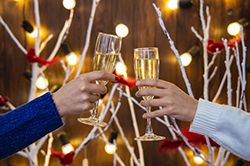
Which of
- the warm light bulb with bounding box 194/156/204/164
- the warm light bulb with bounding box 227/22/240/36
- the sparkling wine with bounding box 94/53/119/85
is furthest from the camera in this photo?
the warm light bulb with bounding box 194/156/204/164

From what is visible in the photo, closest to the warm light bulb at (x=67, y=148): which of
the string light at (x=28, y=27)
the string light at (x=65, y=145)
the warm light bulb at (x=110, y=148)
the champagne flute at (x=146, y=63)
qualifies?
the string light at (x=65, y=145)

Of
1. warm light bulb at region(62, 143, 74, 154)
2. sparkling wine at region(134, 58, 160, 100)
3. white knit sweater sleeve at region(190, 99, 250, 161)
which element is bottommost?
warm light bulb at region(62, 143, 74, 154)

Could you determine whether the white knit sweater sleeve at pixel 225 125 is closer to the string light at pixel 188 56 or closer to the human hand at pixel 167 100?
the human hand at pixel 167 100

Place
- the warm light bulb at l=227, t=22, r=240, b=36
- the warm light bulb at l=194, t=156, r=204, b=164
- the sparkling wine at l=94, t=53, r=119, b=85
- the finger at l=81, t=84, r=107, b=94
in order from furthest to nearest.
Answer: the warm light bulb at l=194, t=156, r=204, b=164
the warm light bulb at l=227, t=22, r=240, b=36
the sparkling wine at l=94, t=53, r=119, b=85
the finger at l=81, t=84, r=107, b=94

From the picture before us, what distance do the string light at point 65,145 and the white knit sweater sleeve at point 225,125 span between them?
3.72ft

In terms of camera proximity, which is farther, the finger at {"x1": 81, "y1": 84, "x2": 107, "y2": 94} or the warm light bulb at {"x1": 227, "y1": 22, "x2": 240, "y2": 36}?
the warm light bulb at {"x1": 227, "y1": 22, "x2": 240, "y2": 36}

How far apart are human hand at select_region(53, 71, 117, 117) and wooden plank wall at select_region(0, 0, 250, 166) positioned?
108 centimetres

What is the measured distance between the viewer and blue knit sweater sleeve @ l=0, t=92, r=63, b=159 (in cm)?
88

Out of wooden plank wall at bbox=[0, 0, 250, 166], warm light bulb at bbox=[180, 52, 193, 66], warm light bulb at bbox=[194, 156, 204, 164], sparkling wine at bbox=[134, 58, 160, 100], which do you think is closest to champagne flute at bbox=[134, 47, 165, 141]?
sparkling wine at bbox=[134, 58, 160, 100]

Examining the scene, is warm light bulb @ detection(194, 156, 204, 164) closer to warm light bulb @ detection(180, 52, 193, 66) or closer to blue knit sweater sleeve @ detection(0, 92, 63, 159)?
warm light bulb @ detection(180, 52, 193, 66)

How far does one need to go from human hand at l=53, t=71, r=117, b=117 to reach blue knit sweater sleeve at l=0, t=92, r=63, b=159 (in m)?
0.03

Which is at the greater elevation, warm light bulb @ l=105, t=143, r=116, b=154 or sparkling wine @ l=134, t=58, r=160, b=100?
sparkling wine @ l=134, t=58, r=160, b=100

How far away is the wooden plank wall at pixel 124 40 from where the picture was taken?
1893 millimetres

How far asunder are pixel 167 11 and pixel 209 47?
0.44 meters
